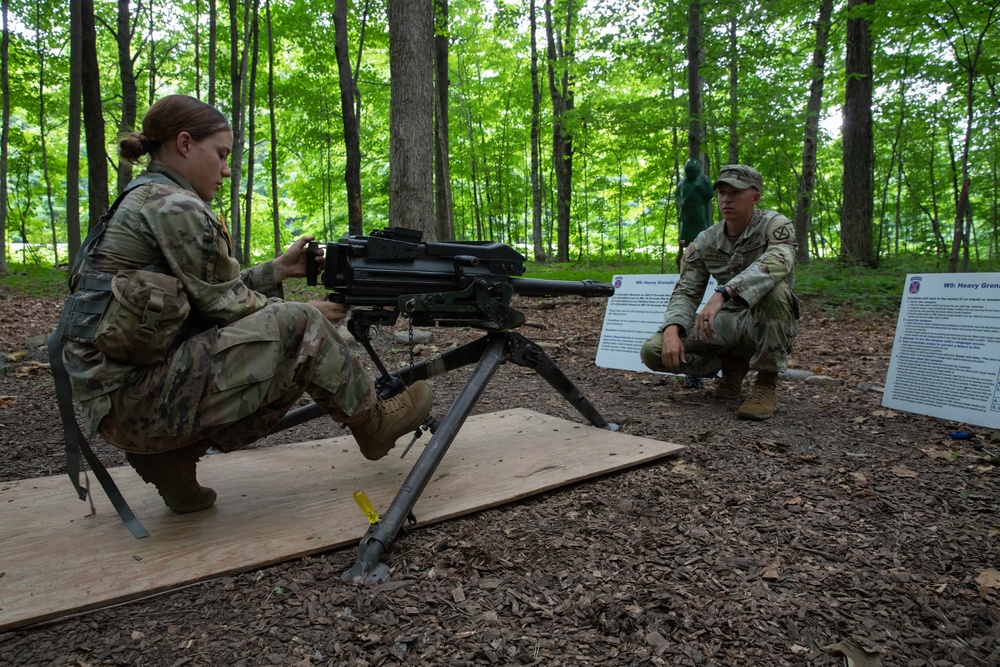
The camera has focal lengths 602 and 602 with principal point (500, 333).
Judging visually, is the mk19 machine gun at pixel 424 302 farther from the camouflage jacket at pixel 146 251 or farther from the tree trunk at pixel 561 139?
the tree trunk at pixel 561 139

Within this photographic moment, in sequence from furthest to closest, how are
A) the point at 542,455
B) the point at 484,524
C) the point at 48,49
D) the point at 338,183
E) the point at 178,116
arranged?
the point at 338,183
the point at 48,49
the point at 542,455
the point at 484,524
the point at 178,116

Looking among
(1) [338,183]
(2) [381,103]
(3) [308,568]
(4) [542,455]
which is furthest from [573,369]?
(1) [338,183]

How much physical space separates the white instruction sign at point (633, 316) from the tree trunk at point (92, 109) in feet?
21.7

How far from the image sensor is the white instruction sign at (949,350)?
3.49 m

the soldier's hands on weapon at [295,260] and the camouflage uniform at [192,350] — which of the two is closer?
the camouflage uniform at [192,350]

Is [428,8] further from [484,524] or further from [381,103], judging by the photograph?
[381,103]

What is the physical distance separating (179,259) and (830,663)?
2161 millimetres

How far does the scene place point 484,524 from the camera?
93.0 inches

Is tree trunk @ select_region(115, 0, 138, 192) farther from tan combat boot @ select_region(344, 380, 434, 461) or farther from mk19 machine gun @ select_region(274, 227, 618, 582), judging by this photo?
tan combat boot @ select_region(344, 380, 434, 461)

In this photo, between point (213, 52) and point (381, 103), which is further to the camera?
point (381, 103)

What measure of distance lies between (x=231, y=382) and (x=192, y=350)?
155mm

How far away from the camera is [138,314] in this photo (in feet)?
5.82

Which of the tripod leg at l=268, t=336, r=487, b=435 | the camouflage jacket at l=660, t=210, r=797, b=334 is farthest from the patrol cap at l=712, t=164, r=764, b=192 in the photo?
the tripod leg at l=268, t=336, r=487, b=435

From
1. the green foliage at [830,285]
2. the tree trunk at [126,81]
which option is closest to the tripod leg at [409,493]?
the green foliage at [830,285]
